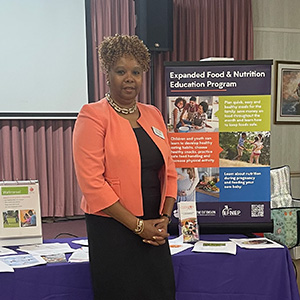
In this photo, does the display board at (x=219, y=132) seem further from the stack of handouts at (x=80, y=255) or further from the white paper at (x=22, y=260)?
the white paper at (x=22, y=260)

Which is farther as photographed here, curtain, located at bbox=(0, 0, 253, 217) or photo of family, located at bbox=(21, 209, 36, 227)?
curtain, located at bbox=(0, 0, 253, 217)

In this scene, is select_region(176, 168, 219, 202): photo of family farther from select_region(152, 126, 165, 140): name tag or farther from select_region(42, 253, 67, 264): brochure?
select_region(42, 253, 67, 264): brochure

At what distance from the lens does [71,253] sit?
1.82 m

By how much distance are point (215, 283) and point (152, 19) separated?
3.16 meters

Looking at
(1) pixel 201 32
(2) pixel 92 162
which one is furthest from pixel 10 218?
(1) pixel 201 32

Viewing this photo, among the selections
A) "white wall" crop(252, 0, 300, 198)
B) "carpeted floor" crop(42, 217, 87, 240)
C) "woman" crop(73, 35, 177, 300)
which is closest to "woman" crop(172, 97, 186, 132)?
"woman" crop(73, 35, 177, 300)

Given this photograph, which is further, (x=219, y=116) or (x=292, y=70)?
(x=292, y=70)

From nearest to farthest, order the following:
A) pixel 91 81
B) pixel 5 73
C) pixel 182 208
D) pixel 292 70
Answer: pixel 182 208 < pixel 5 73 < pixel 91 81 < pixel 292 70

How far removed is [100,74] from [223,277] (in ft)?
10.5

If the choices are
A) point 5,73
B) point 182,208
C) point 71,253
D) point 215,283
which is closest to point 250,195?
point 182,208

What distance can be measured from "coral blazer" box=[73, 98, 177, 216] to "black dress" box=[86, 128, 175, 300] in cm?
4

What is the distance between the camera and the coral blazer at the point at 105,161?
4.69 ft

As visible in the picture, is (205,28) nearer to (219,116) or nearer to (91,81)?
(91,81)

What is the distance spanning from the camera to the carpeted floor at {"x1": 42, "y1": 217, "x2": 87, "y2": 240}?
13.5ft
